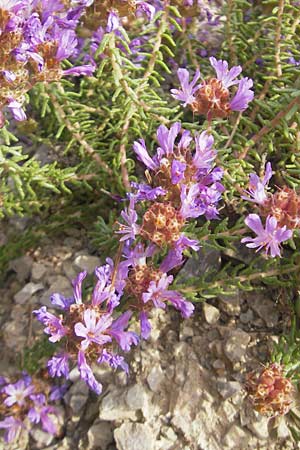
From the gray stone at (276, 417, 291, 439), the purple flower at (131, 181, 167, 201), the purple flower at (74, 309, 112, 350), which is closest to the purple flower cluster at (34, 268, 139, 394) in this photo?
the purple flower at (74, 309, 112, 350)

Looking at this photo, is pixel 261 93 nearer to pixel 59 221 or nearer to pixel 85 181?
pixel 85 181

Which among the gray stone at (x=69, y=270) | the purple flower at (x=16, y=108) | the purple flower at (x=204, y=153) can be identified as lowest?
the gray stone at (x=69, y=270)

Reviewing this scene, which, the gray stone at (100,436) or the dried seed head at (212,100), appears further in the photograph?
the gray stone at (100,436)

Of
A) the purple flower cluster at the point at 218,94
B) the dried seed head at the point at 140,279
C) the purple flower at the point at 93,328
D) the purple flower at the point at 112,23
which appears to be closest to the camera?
the purple flower at the point at 93,328

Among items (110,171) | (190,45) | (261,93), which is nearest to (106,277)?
(110,171)

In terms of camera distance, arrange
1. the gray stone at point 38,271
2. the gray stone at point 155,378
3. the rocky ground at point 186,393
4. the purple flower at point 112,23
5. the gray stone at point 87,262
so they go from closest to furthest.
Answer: the purple flower at point 112,23 → the rocky ground at point 186,393 → the gray stone at point 155,378 → the gray stone at point 87,262 → the gray stone at point 38,271

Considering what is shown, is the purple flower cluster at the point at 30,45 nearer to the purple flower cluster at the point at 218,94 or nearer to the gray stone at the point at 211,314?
the purple flower cluster at the point at 218,94

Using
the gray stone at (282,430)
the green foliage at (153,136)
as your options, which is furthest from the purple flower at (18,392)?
the gray stone at (282,430)

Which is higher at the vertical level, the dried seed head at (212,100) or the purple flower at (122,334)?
the dried seed head at (212,100)
